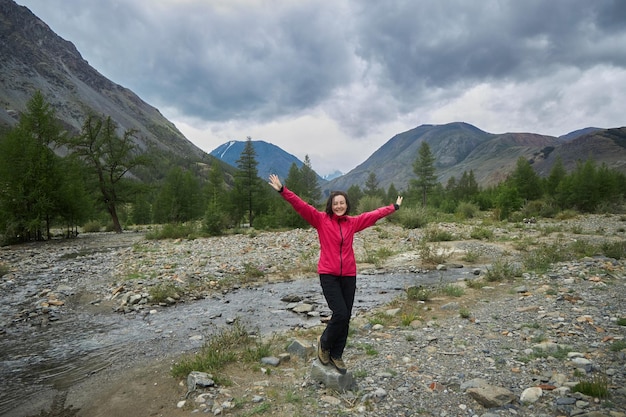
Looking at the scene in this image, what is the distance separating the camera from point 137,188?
3331cm

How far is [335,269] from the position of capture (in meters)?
4.69

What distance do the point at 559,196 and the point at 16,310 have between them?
A: 4997 cm

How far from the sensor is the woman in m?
4.67

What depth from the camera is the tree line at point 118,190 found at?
2184 cm

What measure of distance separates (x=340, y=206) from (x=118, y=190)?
1334 inches

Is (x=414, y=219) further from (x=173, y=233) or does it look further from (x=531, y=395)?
(x=531, y=395)

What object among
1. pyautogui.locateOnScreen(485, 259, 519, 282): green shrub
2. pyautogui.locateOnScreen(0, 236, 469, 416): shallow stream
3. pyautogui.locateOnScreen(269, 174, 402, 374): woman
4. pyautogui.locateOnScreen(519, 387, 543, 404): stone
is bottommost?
pyautogui.locateOnScreen(0, 236, 469, 416): shallow stream

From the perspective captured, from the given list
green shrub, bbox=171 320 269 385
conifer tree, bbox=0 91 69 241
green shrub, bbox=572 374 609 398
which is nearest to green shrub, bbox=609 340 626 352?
green shrub, bbox=572 374 609 398

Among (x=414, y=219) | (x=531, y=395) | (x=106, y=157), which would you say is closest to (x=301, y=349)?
(x=531, y=395)

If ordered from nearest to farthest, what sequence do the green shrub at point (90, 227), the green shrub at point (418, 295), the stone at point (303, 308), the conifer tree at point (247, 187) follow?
1. the stone at point (303, 308)
2. the green shrub at point (418, 295)
3. the green shrub at point (90, 227)
4. the conifer tree at point (247, 187)

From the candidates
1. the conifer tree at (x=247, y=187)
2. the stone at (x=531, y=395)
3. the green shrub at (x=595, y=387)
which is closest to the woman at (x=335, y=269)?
the stone at (x=531, y=395)

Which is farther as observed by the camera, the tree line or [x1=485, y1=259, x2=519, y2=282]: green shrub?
the tree line

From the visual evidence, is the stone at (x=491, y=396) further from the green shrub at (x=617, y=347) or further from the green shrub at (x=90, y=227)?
the green shrub at (x=90, y=227)

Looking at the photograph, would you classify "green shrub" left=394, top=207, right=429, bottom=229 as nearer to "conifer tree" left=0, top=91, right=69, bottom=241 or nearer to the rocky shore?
the rocky shore
